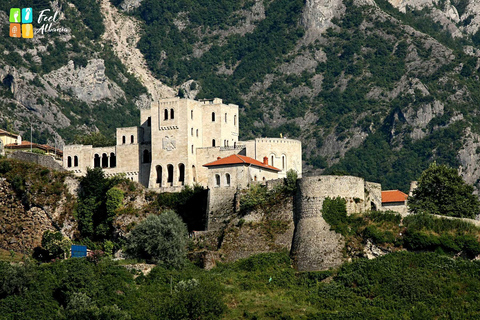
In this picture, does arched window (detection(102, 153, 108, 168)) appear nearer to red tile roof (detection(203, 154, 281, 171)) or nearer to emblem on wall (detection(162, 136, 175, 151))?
emblem on wall (detection(162, 136, 175, 151))

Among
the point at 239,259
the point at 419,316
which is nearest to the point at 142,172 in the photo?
the point at 239,259

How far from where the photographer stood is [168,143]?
11494cm

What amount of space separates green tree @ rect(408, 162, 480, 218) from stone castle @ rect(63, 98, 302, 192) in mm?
14894

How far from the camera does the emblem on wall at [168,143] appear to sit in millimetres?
114688

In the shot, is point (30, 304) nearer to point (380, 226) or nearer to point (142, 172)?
point (380, 226)

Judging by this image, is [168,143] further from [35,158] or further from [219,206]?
[219,206]

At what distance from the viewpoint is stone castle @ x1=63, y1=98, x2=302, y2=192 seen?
4419 inches

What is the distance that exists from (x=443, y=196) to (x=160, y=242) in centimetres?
2702

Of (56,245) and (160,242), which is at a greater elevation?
(160,242)

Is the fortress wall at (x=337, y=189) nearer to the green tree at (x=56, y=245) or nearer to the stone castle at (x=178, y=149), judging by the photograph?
the stone castle at (x=178, y=149)

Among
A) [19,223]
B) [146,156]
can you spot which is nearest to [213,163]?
[146,156]

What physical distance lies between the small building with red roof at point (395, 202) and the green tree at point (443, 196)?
2.67 m

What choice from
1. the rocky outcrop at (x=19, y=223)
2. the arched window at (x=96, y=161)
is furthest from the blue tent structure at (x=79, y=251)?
the arched window at (x=96, y=161)

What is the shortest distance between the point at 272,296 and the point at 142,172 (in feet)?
120
